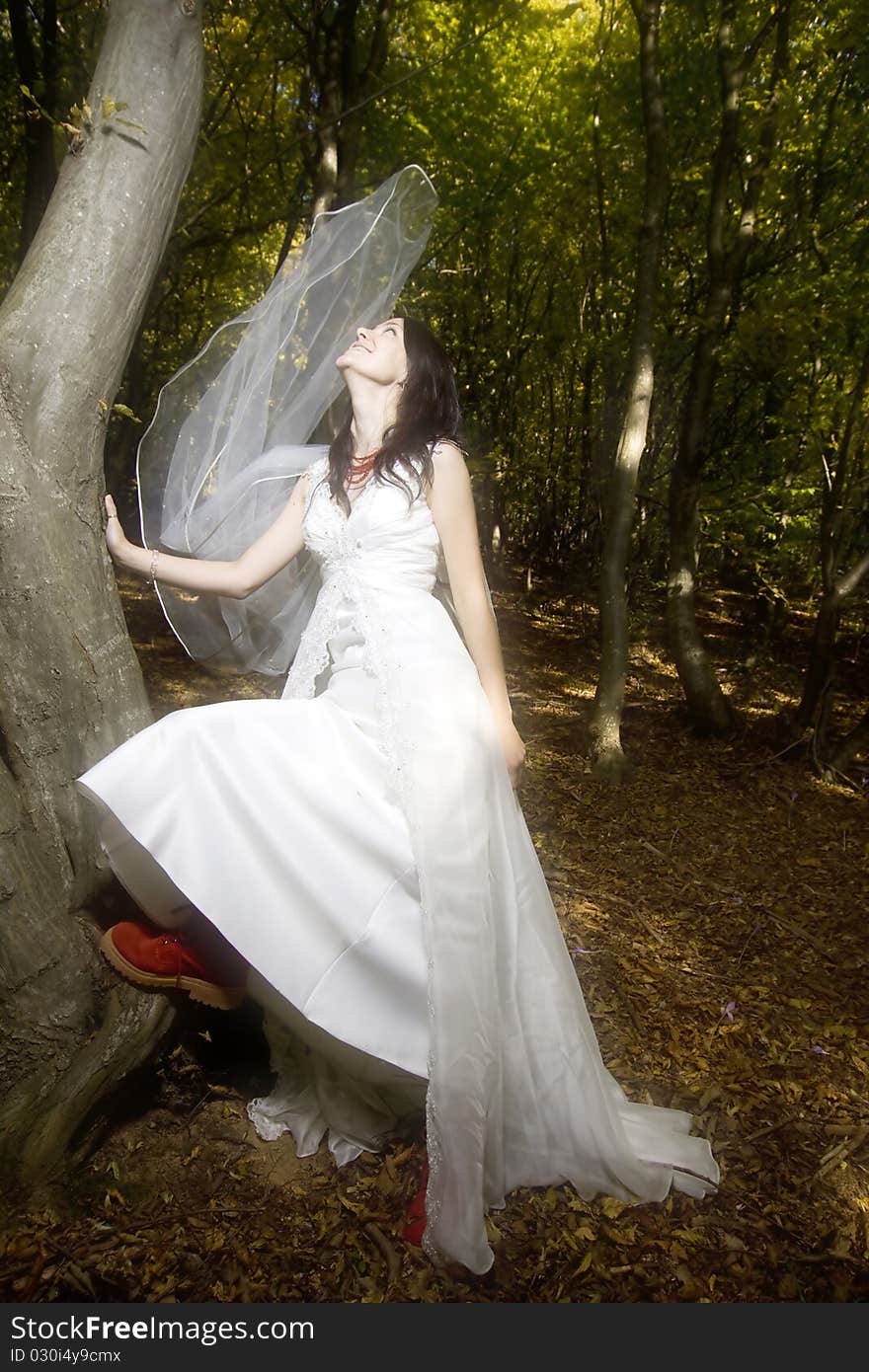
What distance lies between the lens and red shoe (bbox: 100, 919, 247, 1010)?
214cm

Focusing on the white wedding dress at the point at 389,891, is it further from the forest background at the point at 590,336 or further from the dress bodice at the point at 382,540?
the forest background at the point at 590,336

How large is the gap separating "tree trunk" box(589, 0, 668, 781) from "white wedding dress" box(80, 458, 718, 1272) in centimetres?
377

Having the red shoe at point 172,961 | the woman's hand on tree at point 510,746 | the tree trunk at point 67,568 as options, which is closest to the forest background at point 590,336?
the tree trunk at point 67,568

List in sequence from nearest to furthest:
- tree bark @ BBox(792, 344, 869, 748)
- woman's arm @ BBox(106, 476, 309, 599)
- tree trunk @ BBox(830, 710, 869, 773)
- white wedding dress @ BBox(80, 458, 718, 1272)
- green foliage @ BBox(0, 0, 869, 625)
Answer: white wedding dress @ BBox(80, 458, 718, 1272) < woman's arm @ BBox(106, 476, 309, 599) < tree bark @ BBox(792, 344, 869, 748) < tree trunk @ BBox(830, 710, 869, 773) < green foliage @ BBox(0, 0, 869, 625)

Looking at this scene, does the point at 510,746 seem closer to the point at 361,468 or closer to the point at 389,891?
the point at 389,891

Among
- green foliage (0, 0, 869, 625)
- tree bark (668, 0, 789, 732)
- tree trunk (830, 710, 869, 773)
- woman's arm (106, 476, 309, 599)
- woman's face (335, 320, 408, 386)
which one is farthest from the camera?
green foliage (0, 0, 869, 625)

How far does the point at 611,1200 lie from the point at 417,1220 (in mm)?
603

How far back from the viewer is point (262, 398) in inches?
108

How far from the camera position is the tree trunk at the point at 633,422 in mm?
5422

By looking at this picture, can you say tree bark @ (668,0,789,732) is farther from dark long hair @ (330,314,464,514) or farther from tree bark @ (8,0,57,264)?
tree bark @ (8,0,57,264)

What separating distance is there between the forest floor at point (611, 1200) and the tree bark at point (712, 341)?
1.99 metres

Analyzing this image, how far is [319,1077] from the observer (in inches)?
96.3

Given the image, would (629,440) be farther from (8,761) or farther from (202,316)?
(202,316)

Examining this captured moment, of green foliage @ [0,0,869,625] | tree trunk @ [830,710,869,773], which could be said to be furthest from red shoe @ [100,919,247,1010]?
tree trunk @ [830,710,869,773]
